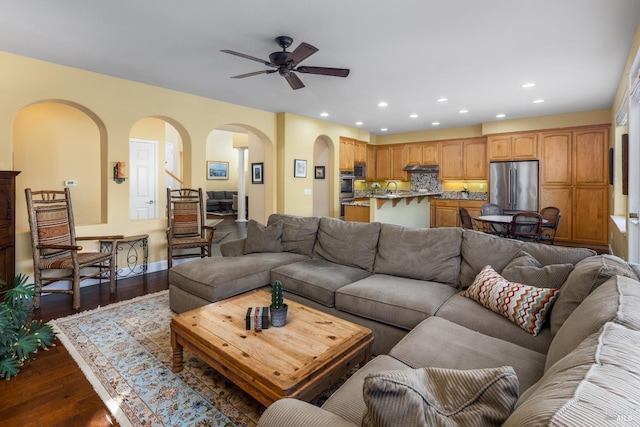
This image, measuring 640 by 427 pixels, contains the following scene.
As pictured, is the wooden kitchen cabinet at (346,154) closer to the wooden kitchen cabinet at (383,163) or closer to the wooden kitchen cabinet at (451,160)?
the wooden kitchen cabinet at (383,163)

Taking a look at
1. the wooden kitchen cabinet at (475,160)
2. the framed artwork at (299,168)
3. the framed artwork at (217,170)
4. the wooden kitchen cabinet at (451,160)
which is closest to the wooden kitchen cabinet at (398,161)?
the wooden kitchen cabinet at (451,160)

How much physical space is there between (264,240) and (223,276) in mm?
952

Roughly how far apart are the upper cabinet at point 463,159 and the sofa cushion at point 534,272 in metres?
5.96

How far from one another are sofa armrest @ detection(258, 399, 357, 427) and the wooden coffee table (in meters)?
0.42

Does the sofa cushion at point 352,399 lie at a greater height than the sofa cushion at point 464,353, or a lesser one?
lesser

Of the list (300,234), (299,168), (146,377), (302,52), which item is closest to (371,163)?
(299,168)

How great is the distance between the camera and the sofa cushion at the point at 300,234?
3.80 meters

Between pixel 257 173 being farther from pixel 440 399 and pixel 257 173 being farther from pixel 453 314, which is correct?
pixel 440 399

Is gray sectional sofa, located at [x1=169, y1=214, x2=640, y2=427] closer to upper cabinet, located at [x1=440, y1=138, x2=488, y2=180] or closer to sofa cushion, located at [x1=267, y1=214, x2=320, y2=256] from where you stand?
sofa cushion, located at [x1=267, y1=214, x2=320, y2=256]

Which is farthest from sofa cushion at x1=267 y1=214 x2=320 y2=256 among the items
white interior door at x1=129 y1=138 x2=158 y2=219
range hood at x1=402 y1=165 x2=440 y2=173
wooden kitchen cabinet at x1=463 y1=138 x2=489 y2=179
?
range hood at x1=402 y1=165 x2=440 y2=173

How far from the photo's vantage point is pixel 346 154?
8.12m

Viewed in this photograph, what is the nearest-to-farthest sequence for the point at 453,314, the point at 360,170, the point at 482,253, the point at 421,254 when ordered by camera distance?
the point at 453,314
the point at 482,253
the point at 421,254
the point at 360,170

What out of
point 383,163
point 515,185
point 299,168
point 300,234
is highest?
point 383,163

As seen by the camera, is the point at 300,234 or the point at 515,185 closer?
the point at 300,234
